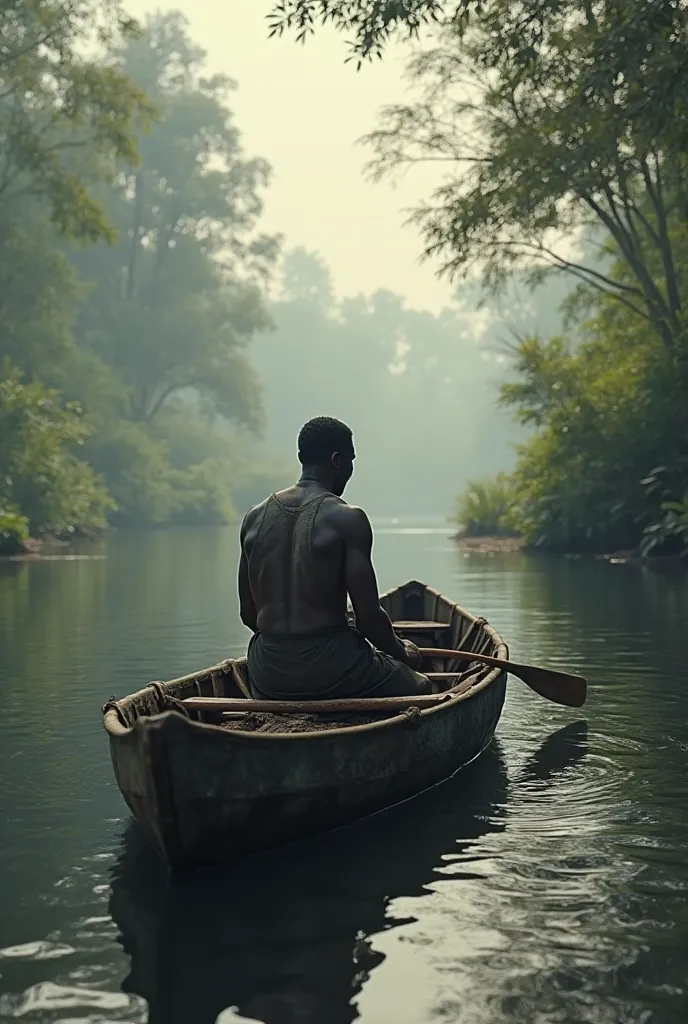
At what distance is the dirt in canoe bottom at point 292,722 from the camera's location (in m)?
6.40

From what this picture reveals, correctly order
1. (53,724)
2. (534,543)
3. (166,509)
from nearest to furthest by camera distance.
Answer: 1. (53,724)
2. (534,543)
3. (166,509)

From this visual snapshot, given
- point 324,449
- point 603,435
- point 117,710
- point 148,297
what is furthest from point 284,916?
point 148,297

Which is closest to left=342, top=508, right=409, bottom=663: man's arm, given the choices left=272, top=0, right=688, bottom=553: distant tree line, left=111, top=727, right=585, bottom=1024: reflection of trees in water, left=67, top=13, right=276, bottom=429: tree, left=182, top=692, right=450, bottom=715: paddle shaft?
left=182, top=692, right=450, bottom=715: paddle shaft

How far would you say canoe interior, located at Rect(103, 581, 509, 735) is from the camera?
639 cm

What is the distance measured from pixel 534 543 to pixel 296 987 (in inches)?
1036

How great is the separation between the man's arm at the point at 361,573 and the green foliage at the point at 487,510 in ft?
93.9

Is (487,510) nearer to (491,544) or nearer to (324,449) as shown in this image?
(491,544)

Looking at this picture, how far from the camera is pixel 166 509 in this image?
53.2 meters

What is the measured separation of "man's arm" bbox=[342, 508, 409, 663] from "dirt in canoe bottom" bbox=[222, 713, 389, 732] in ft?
1.58

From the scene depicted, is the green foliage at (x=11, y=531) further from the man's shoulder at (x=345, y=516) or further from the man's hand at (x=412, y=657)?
the man's shoulder at (x=345, y=516)


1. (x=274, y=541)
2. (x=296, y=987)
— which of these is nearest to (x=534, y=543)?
(x=274, y=541)

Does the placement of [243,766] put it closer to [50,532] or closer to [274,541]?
[274,541]

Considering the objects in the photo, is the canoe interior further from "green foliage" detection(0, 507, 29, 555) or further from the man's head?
"green foliage" detection(0, 507, 29, 555)

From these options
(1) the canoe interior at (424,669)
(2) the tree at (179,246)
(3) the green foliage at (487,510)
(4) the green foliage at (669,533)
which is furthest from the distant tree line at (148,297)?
(1) the canoe interior at (424,669)
